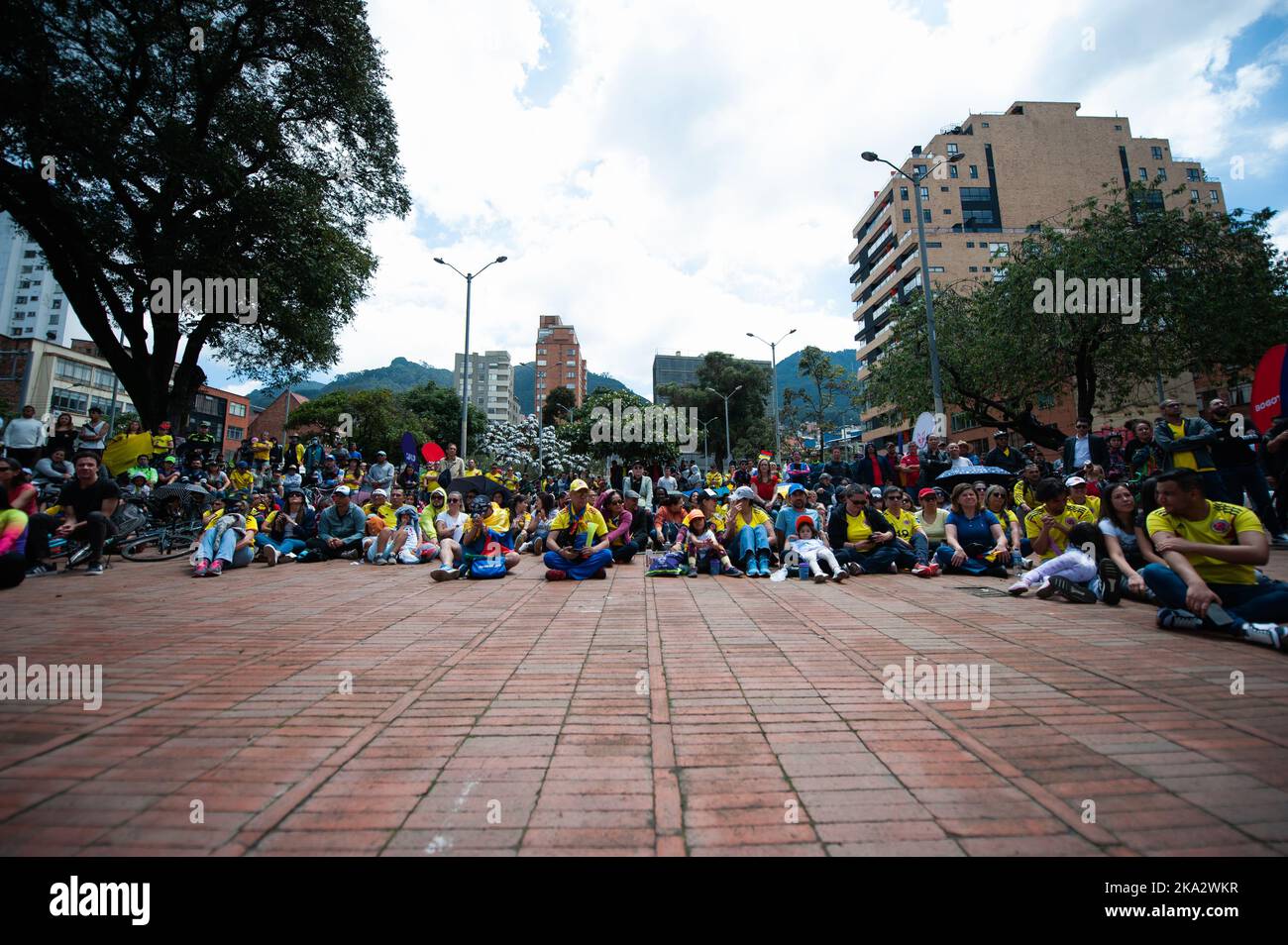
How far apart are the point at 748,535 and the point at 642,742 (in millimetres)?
5946

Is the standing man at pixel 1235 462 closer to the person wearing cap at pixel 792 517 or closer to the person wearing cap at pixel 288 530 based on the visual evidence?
the person wearing cap at pixel 792 517

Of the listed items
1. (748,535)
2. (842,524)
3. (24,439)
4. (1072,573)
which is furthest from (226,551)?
(1072,573)

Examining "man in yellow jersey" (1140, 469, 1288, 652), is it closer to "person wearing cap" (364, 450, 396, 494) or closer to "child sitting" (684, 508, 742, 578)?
"child sitting" (684, 508, 742, 578)

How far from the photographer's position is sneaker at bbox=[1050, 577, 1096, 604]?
5.77 m

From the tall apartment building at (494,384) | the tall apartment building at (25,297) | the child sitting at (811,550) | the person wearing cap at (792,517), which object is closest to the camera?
the child sitting at (811,550)

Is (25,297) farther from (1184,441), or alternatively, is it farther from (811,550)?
(1184,441)

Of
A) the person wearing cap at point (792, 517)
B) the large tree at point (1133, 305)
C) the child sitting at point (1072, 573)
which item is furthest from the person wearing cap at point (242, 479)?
the large tree at point (1133, 305)

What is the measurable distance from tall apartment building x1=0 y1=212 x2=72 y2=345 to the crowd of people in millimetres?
126072

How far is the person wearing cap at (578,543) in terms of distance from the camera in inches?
309

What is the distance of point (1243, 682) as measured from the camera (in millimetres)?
3354

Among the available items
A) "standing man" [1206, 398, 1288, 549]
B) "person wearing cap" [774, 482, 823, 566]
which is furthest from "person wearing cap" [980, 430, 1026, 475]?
"person wearing cap" [774, 482, 823, 566]

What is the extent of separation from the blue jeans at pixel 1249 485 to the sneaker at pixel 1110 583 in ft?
13.5

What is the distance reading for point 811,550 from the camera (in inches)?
309
